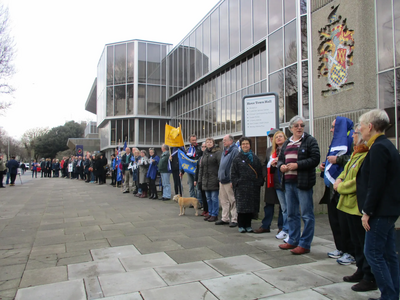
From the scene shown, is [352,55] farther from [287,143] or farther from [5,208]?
[5,208]

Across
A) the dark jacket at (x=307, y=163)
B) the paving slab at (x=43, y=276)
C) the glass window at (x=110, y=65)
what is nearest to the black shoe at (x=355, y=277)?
the dark jacket at (x=307, y=163)

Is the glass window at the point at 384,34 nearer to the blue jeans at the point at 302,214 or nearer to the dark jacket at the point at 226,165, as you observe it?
the dark jacket at the point at 226,165

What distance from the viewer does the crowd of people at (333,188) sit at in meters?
2.96

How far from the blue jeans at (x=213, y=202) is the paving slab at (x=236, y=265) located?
9.44 ft

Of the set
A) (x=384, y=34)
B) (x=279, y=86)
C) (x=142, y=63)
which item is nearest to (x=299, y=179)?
(x=384, y=34)

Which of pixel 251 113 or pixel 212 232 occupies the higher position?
pixel 251 113

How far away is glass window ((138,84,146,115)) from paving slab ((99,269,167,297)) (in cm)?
2876

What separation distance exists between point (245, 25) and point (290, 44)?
465 cm

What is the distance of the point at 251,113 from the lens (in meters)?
8.05

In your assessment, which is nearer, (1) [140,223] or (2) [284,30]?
(1) [140,223]

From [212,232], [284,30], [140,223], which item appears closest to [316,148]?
[212,232]

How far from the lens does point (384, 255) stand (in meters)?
3.07

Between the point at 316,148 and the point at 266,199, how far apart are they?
1884 millimetres

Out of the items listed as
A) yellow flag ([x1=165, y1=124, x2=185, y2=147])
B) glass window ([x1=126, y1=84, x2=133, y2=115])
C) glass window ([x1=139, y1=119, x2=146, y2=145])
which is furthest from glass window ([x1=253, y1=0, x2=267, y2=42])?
glass window ([x1=139, y1=119, x2=146, y2=145])
